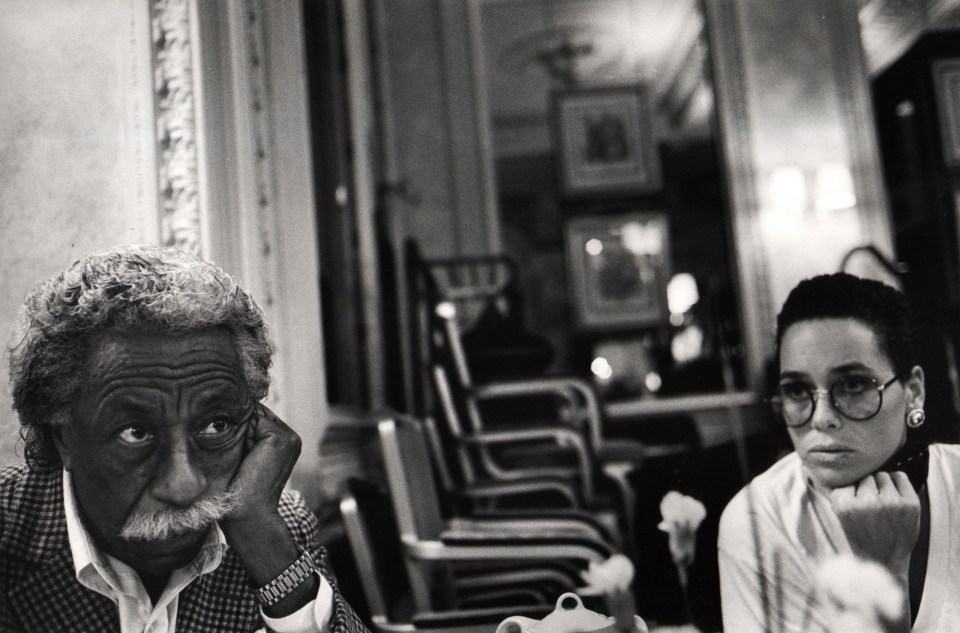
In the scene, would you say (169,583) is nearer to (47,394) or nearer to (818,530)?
(47,394)

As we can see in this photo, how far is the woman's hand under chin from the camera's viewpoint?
53.2 inches

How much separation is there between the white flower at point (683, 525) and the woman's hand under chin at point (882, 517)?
0.80 ft

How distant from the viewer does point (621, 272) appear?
3.51m

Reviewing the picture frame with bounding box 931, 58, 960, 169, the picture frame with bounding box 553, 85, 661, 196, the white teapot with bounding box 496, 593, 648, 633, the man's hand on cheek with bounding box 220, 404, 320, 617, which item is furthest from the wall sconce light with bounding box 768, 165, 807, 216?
the picture frame with bounding box 553, 85, 661, 196

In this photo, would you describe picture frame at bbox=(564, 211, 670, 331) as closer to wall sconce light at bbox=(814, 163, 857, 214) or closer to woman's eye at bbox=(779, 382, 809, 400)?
wall sconce light at bbox=(814, 163, 857, 214)

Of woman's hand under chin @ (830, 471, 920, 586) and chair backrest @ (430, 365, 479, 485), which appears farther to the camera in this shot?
chair backrest @ (430, 365, 479, 485)

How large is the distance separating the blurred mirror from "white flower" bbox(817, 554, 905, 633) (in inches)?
41.4

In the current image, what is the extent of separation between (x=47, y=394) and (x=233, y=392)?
265mm

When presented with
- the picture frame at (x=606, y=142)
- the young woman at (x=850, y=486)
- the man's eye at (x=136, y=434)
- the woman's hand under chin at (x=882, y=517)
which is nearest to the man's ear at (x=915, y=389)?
the young woman at (x=850, y=486)

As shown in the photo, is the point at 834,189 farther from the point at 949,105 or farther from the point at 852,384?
the point at 852,384

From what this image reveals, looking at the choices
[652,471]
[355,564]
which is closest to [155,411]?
[355,564]

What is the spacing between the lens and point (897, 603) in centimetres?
134

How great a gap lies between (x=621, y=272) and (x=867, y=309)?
211cm

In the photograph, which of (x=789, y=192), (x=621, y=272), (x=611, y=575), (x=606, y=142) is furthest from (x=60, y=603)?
(x=606, y=142)
